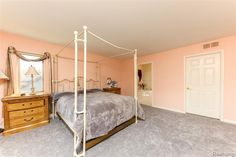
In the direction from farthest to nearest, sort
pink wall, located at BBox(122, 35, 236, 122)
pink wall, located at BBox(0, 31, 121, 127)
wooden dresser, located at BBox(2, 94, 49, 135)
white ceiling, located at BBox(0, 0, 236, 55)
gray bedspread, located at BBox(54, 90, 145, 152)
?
pink wall, located at BBox(122, 35, 236, 122)
pink wall, located at BBox(0, 31, 121, 127)
wooden dresser, located at BBox(2, 94, 49, 135)
gray bedspread, located at BBox(54, 90, 145, 152)
white ceiling, located at BBox(0, 0, 236, 55)

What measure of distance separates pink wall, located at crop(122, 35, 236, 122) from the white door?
0.55 ft

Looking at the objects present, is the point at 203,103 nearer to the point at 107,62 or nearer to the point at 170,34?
the point at 170,34

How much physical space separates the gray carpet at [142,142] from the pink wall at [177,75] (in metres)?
0.85

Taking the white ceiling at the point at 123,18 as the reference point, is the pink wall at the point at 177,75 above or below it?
below

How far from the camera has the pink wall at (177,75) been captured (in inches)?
122

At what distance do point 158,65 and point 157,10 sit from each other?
10.3 feet

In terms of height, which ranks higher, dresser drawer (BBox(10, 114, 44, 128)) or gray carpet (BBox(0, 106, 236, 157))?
dresser drawer (BBox(10, 114, 44, 128))

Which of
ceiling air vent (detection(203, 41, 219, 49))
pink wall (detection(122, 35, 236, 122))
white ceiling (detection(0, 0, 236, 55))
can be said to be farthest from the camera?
ceiling air vent (detection(203, 41, 219, 49))

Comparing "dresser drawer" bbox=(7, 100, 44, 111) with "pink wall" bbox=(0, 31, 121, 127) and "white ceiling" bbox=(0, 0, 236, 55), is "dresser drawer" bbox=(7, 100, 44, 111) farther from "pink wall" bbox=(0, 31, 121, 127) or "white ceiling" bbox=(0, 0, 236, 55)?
"white ceiling" bbox=(0, 0, 236, 55)

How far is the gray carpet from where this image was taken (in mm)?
1868

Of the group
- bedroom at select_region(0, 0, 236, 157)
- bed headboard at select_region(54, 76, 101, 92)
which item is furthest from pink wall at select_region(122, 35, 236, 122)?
bed headboard at select_region(54, 76, 101, 92)

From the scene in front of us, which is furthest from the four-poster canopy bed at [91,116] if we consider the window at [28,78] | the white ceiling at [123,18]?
the window at [28,78]

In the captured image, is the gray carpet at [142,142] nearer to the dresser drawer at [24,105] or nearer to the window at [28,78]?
the dresser drawer at [24,105]

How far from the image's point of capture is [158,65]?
4.88 meters
